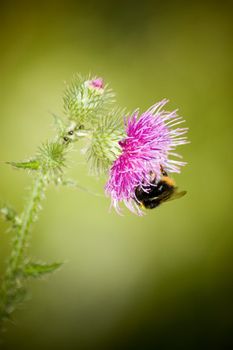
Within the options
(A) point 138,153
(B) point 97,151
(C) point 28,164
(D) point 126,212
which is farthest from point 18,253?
(D) point 126,212

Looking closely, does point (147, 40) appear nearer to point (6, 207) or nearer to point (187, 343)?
point (187, 343)

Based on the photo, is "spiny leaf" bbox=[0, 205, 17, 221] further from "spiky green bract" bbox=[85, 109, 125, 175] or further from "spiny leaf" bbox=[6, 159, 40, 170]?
"spiky green bract" bbox=[85, 109, 125, 175]

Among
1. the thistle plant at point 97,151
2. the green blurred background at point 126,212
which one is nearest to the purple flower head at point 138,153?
the thistle plant at point 97,151

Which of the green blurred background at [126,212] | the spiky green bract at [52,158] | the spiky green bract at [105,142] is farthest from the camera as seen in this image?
the green blurred background at [126,212]

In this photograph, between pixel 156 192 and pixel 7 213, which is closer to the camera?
pixel 7 213

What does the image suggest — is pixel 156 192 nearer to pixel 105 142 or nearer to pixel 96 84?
pixel 105 142

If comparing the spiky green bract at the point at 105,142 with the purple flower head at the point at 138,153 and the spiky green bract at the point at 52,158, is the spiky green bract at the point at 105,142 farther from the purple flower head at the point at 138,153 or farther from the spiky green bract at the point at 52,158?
the spiky green bract at the point at 52,158
